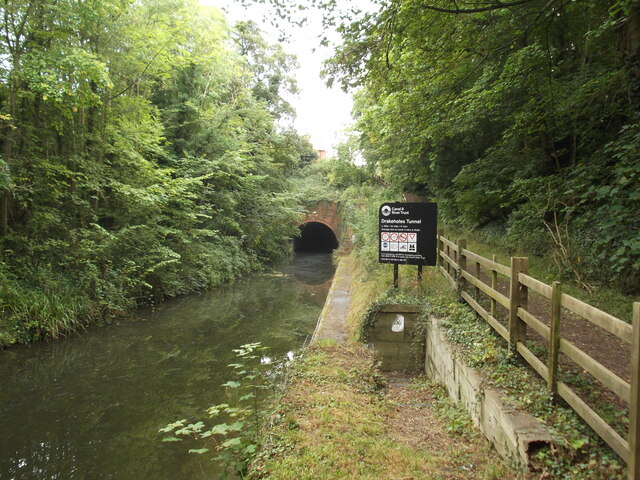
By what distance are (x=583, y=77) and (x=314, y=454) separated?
6.57 m

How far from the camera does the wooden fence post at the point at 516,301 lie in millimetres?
3336

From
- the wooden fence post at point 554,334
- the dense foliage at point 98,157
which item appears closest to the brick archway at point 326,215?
the dense foliage at point 98,157

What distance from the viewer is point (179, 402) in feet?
18.0

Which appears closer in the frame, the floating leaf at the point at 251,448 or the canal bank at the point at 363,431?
the canal bank at the point at 363,431

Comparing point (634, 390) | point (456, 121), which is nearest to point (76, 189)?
point (456, 121)

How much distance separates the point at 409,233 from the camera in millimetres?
6344

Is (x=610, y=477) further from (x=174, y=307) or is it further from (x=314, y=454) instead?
(x=174, y=307)

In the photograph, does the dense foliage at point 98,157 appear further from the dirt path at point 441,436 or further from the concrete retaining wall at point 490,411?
the concrete retaining wall at point 490,411

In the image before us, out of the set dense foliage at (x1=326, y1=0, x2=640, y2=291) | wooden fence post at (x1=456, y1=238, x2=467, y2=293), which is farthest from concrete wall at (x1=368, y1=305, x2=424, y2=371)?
dense foliage at (x1=326, y1=0, x2=640, y2=291)

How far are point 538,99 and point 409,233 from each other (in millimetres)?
3304

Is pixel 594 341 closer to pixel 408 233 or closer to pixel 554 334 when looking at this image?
pixel 554 334

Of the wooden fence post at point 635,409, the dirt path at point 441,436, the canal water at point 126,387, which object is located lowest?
the canal water at point 126,387

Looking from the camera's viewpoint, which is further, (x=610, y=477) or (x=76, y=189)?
(x=76, y=189)

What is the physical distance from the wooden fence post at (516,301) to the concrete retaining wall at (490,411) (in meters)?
0.49
